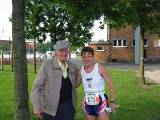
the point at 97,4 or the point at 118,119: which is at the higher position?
the point at 97,4

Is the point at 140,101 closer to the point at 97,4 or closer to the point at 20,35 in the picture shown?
the point at 97,4

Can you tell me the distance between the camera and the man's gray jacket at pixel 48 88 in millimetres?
6797

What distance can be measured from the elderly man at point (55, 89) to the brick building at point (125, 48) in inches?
2018

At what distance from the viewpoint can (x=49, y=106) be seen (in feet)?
22.5

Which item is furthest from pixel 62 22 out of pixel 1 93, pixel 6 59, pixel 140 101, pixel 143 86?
pixel 6 59

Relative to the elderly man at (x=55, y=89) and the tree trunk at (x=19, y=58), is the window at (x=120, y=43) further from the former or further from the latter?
the elderly man at (x=55, y=89)

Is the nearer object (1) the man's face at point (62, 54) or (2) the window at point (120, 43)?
(1) the man's face at point (62, 54)

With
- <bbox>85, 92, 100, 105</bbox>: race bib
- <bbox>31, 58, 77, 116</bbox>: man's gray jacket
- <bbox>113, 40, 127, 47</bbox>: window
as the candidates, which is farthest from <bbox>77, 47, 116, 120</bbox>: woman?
<bbox>113, 40, 127, 47</bbox>: window

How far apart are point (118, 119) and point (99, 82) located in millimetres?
4390

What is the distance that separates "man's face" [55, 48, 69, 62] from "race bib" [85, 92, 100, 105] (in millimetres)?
802

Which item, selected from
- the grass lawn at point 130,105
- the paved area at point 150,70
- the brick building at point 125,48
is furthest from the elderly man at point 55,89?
the brick building at point 125,48

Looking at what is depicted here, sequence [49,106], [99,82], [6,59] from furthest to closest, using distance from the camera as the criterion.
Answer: [6,59]
[99,82]
[49,106]

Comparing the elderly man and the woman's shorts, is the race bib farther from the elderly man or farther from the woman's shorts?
the elderly man

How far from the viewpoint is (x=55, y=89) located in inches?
268
